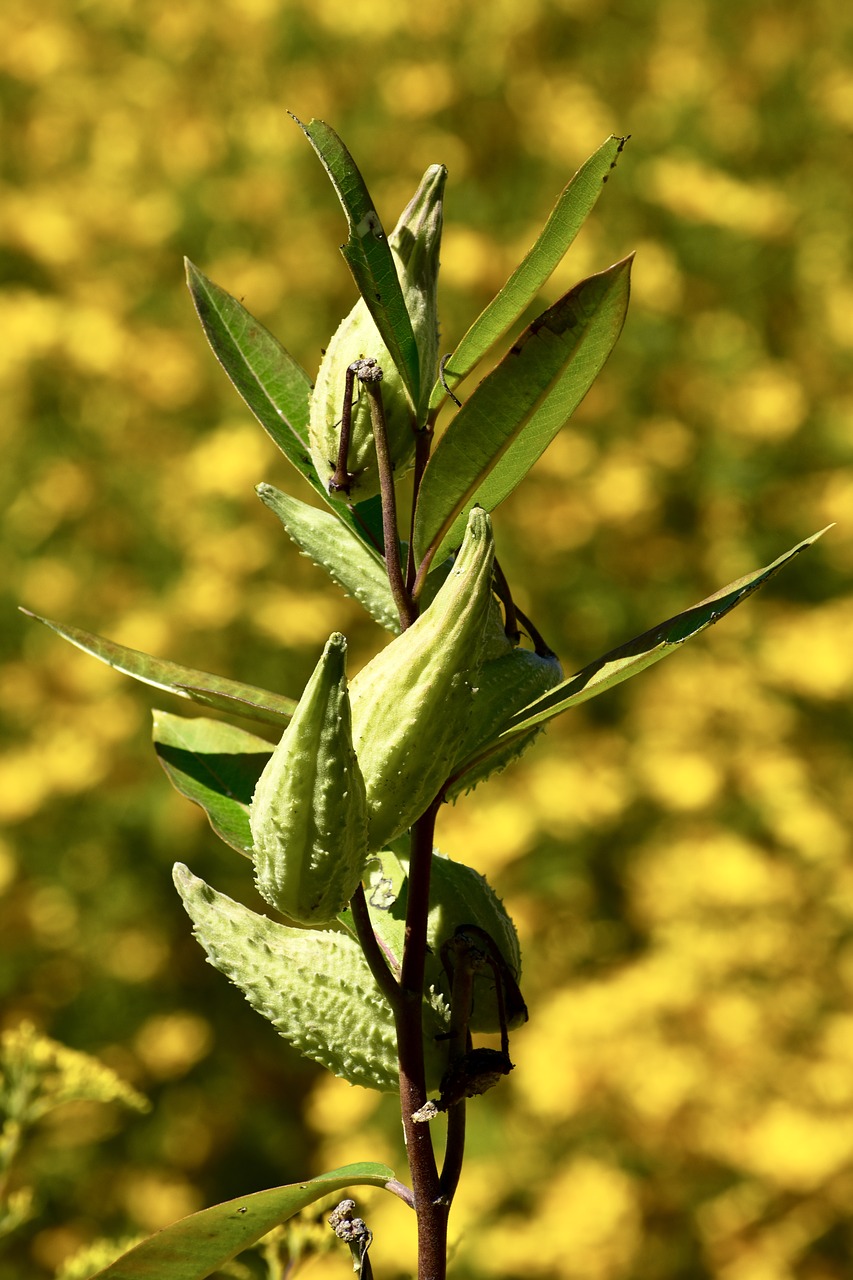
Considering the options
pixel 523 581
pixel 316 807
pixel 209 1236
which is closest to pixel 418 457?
pixel 316 807

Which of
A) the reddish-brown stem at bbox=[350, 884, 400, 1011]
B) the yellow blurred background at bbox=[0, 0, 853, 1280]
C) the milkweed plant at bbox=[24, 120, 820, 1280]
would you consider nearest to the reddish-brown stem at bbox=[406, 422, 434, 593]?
the milkweed plant at bbox=[24, 120, 820, 1280]

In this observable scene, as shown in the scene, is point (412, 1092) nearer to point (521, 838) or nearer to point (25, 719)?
point (521, 838)

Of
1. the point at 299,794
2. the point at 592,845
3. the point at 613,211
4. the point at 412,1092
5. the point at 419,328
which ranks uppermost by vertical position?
the point at 613,211

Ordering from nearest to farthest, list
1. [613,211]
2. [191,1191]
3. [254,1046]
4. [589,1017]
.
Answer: [589,1017], [191,1191], [254,1046], [613,211]

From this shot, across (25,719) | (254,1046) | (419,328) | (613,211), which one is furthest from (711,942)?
(419,328)

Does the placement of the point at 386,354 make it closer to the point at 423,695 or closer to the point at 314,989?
the point at 423,695

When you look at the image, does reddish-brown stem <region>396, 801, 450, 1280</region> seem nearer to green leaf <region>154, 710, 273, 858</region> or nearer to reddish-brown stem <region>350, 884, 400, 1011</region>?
reddish-brown stem <region>350, 884, 400, 1011</region>

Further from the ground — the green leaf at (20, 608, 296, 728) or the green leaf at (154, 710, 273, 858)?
the green leaf at (20, 608, 296, 728)
